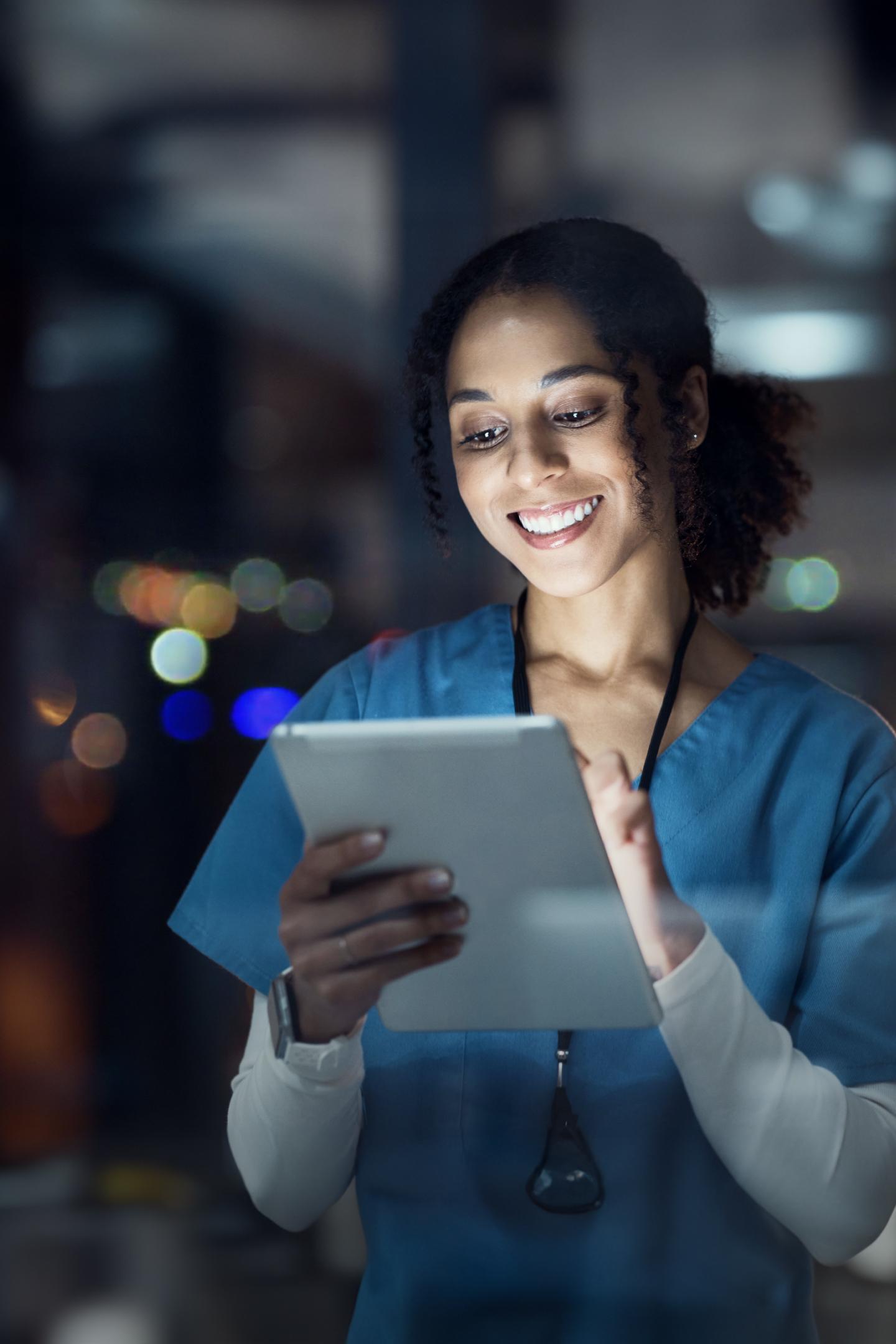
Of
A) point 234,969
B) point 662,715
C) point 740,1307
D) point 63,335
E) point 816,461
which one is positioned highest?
point 63,335

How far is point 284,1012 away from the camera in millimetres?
691

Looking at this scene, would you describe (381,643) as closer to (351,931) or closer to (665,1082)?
(351,931)

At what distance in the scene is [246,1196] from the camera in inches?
34.5

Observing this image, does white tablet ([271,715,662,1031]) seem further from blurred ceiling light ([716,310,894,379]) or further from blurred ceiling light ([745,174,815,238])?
blurred ceiling light ([745,174,815,238])

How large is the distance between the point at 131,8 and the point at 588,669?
648 mm

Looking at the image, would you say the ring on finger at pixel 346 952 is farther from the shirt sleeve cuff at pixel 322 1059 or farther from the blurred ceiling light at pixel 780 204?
the blurred ceiling light at pixel 780 204

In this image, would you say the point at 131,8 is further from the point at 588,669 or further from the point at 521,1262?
the point at 521,1262

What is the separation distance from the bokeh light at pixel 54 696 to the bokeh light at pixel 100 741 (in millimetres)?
17

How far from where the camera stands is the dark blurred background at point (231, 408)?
854 millimetres

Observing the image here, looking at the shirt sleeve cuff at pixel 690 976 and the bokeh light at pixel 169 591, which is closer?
the shirt sleeve cuff at pixel 690 976

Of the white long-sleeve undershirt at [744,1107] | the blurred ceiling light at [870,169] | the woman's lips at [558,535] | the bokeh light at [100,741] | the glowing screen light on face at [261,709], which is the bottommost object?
the white long-sleeve undershirt at [744,1107]

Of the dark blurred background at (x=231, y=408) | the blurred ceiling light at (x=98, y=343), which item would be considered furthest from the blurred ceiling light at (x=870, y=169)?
the blurred ceiling light at (x=98, y=343)

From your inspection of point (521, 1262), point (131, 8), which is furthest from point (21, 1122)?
point (131, 8)

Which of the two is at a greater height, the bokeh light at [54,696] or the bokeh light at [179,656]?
the bokeh light at [179,656]
